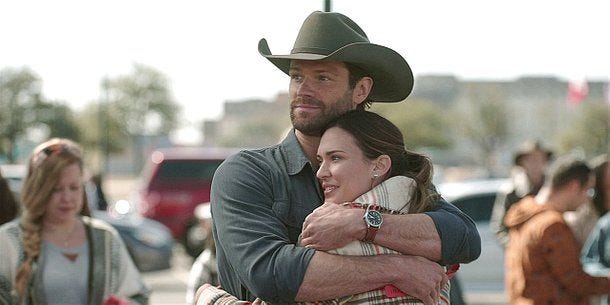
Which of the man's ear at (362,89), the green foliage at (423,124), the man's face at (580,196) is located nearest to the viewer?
the man's ear at (362,89)

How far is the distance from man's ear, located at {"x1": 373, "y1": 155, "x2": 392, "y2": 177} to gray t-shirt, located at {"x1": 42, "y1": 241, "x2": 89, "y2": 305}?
2.24m

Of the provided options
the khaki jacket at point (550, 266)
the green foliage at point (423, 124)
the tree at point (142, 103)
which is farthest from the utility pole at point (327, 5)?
the green foliage at point (423, 124)

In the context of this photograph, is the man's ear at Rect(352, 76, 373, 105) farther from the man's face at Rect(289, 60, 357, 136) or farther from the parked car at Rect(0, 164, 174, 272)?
the parked car at Rect(0, 164, 174, 272)

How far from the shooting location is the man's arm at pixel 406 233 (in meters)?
3.00

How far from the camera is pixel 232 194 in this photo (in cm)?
316

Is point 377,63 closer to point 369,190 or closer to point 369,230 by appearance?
point 369,190

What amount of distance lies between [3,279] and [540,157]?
7.16m

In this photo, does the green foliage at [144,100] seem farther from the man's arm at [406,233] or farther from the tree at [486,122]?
the man's arm at [406,233]

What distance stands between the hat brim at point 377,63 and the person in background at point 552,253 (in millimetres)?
2955

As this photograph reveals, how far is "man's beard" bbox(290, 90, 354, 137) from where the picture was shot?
3291mm

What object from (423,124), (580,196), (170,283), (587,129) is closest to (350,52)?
(580,196)

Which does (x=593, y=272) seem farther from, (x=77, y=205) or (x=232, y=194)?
(x=232, y=194)

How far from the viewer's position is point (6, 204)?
6.02 meters

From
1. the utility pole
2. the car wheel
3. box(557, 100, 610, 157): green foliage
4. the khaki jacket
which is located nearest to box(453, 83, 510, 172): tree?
box(557, 100, 610, 157): green foliage
